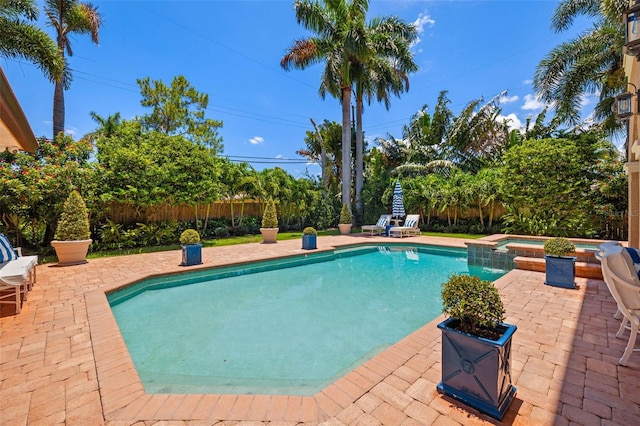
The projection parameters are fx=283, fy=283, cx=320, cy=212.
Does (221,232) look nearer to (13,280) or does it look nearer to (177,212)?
(177,212)

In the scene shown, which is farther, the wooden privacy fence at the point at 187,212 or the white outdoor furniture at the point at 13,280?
the wooden privacy fence at the point at 187,212

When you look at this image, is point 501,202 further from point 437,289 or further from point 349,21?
point 349,21

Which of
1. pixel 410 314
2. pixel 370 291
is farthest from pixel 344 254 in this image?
pixel 410 314

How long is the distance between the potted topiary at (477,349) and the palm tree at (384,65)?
625 inches

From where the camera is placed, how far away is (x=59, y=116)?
1458 centimetres

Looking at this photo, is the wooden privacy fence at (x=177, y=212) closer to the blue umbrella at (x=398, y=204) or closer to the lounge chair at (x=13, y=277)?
the lounge chair at (x=13, y=277)

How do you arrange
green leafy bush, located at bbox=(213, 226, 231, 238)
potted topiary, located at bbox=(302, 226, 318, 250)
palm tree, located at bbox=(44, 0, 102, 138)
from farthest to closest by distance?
green leafy bush, located at bbox=(213, 226, 231, 238), palm tree, located at bbox=(44, 0, 102, 138), potted topiary, located at bbox=(302, 226, 318, 250)

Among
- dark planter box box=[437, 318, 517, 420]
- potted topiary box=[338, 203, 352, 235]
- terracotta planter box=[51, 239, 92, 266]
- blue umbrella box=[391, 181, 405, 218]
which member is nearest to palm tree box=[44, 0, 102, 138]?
terracotta planter box=[51, 239, 92, 266]

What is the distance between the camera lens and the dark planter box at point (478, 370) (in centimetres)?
216

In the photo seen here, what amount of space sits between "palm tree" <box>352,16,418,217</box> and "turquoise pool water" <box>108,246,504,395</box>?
12.1m

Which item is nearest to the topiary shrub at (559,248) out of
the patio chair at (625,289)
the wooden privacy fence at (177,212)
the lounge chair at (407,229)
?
the patio chair at (625,289)

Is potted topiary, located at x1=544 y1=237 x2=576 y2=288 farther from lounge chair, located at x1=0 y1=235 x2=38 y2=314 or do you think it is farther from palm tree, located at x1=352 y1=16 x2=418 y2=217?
palm tree, located at x1=352 y1=16 x2=418 y2=217

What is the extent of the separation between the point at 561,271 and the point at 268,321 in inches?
229

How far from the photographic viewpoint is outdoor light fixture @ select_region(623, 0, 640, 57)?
9.60 ft
